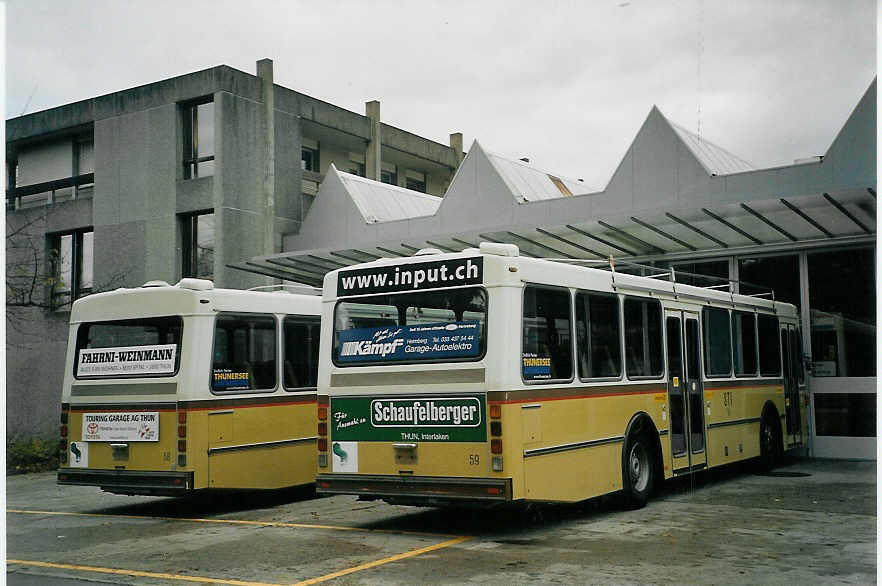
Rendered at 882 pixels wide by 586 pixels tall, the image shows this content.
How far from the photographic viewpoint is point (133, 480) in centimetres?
1204

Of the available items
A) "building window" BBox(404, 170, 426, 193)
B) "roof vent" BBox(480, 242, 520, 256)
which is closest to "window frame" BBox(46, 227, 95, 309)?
"building window" BBox(404, 170, 426, 193)

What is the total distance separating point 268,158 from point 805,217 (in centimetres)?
1260

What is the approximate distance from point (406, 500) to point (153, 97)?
16498mm

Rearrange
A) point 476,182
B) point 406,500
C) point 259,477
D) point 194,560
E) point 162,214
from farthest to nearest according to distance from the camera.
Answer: point 162,214, point 476,182, point 259,477, point 406,500, point 194,560

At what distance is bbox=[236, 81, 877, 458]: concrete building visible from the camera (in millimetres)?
15281

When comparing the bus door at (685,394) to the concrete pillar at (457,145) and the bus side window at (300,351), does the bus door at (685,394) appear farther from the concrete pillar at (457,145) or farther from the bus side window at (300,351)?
the concrete pillar at (457,145)

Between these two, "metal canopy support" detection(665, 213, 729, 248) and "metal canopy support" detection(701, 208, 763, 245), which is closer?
"metal canopy support" detection(701, 208, 763, 245)

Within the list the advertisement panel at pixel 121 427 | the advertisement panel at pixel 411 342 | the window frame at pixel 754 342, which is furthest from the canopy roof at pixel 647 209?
the advertisement panel at pixel 121 427

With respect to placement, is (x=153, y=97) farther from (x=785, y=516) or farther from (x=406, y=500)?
(x=785, y=516)

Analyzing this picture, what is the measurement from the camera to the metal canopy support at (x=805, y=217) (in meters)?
14.7

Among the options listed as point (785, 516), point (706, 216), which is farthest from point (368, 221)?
point (785, 516)

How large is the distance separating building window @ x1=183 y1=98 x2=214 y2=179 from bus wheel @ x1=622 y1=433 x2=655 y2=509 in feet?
47.2

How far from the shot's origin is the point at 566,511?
11.5m

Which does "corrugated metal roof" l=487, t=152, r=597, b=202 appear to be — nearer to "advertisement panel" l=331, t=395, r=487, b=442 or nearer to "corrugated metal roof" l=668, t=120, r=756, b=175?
"corrugated metal roof" l=668, t=120, r=756, b=175
